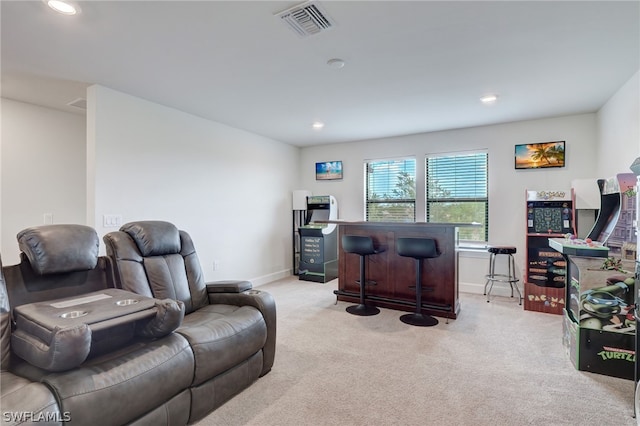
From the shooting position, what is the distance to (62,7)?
6.58ft

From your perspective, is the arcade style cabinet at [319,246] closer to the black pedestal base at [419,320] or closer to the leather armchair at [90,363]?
the black pedestal base at [419,320]

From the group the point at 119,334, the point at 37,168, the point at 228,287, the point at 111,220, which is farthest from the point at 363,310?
the point at 37,168

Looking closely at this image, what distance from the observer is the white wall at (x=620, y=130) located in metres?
3.01

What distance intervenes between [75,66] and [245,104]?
166cm

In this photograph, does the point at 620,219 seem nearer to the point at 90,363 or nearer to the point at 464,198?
the point at 464,198

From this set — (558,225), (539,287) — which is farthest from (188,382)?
(558,225)

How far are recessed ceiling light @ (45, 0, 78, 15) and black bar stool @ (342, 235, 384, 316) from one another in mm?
3142

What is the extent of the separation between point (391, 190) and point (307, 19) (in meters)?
3.92

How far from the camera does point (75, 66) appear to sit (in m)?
2.84

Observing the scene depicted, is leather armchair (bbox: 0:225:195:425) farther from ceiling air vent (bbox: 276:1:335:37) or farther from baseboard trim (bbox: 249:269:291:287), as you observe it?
baseboard trim (bbox: 249:269:291:287)

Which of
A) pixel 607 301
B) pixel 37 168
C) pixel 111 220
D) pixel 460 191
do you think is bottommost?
pixel 607 301

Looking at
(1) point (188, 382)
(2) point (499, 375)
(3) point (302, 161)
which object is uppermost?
(3) point (302, 161)

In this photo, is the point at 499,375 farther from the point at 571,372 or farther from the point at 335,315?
the point at 335,315

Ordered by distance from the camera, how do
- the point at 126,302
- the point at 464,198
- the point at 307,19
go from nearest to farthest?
the point at 126,302 → the point at 307,19 → the point at 464,198
